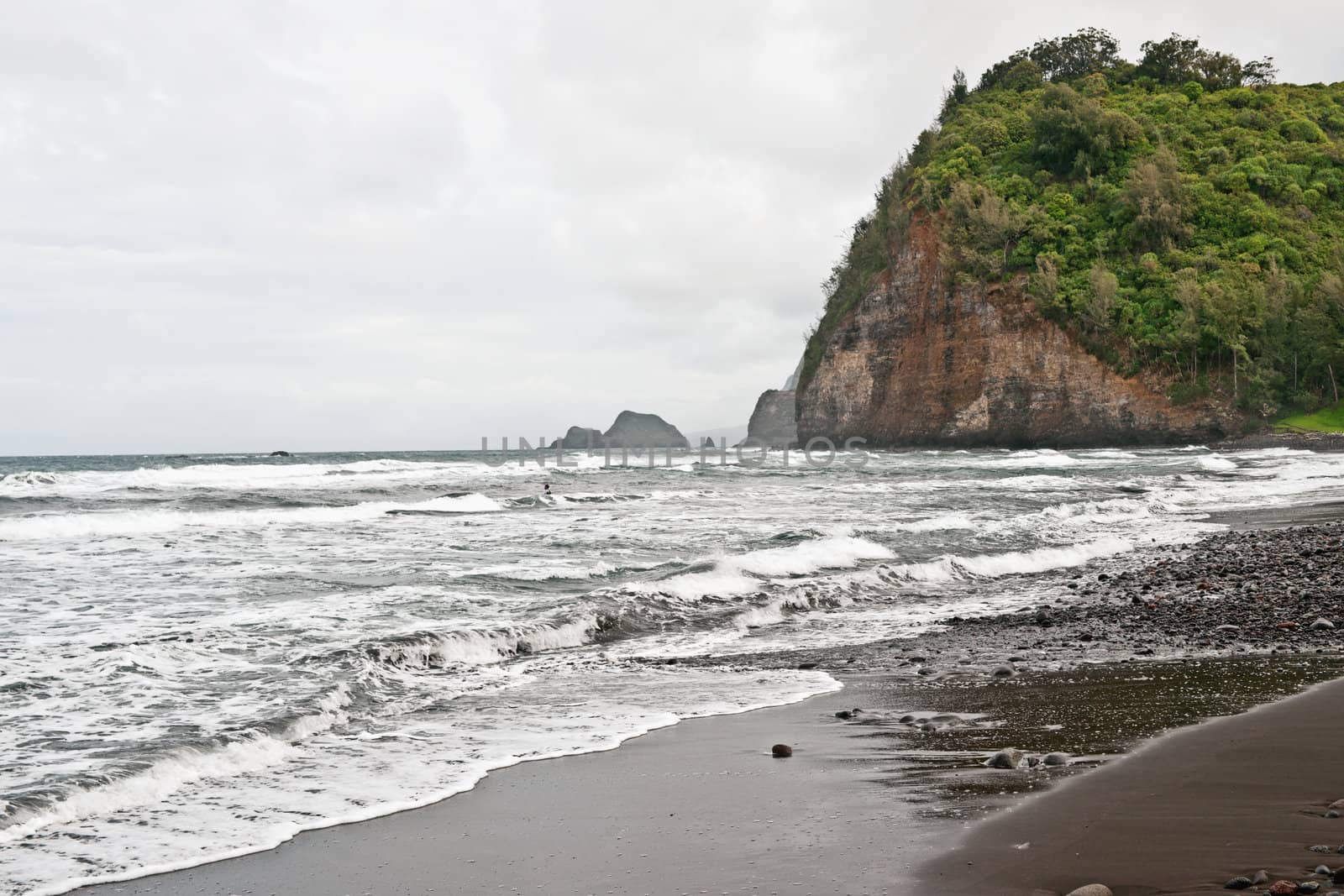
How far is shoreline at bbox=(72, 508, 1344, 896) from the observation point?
3465 millimetres

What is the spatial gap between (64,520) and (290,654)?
15401 mm

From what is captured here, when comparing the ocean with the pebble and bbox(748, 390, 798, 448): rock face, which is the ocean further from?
bbox(748, 390, 798, 448): rock face

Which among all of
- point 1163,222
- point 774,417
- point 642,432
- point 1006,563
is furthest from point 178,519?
point 642,432

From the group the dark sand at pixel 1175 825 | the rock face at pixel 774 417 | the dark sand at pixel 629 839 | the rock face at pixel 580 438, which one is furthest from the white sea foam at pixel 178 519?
the rock face at pixel 580 438

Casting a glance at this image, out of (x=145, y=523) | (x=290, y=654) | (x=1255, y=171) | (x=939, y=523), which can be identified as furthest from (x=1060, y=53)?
(x=290, y=654)

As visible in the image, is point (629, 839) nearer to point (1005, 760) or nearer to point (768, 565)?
point (1005, 760)

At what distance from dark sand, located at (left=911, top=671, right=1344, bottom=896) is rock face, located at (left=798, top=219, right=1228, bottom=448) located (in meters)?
59.7

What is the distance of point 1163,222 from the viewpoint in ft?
205

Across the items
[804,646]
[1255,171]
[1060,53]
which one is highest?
[1060,53]

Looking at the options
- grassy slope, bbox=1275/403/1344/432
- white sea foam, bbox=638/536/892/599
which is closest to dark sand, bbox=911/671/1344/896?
white sea foam, bbox=638/536/892/599

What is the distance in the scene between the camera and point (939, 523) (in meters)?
17.8

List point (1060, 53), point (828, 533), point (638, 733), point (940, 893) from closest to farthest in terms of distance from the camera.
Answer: point (940, 893) < point (638, 733) < point (828, 533) < point (1060, 53)

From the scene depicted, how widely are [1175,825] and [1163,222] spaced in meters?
68.0

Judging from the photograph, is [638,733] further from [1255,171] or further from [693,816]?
[1255,171]
